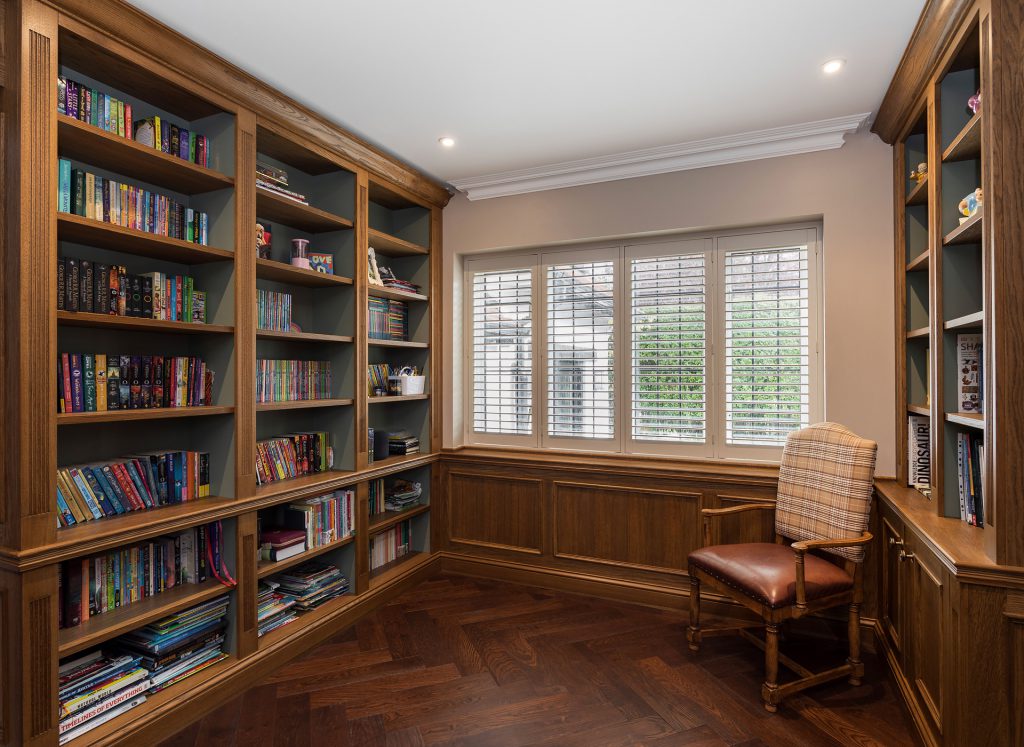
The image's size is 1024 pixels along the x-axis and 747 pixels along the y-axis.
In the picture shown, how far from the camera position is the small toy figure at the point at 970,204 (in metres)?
2.04

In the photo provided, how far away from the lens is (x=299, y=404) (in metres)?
2.95

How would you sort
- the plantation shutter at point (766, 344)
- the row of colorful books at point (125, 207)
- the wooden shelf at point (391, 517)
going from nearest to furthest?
the row of colorful books at point (125, 207) < the plantation shutter at point (766, 344) < the wooden shelf at point (391, 517)

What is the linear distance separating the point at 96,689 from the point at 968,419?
10.7ft

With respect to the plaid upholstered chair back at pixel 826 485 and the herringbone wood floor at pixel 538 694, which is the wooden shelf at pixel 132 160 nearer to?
the herringbone wood floor at pixel 538 694

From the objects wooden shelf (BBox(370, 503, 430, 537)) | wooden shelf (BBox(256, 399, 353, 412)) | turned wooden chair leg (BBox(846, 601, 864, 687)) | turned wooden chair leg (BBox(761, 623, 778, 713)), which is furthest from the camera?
wooden shelf (BBox(370, 503, 430, 537))

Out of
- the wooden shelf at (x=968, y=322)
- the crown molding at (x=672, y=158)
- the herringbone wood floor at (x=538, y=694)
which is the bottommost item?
the herringbone wood floor at (x=538, y=694)

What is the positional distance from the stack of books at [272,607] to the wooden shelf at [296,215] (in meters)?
1.90

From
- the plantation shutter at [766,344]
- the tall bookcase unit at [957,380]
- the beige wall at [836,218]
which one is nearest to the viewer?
the tall bookcase unit at [957,380]

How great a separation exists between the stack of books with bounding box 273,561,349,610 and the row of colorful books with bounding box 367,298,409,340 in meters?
1.38

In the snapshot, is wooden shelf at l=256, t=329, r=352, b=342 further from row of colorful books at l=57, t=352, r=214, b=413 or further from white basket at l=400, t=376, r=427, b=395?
white basket at l=400, t=376, r=427, b=395

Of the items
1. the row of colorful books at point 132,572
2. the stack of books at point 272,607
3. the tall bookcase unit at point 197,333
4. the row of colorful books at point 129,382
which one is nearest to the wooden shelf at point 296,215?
the tall bookcase unit at point 197,333

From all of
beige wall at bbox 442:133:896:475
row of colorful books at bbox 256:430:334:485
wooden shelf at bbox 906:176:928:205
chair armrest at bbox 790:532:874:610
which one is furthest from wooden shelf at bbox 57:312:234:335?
wooden shelf at bbox 906:176:928:205

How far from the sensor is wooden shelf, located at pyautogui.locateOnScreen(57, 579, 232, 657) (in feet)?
6.46

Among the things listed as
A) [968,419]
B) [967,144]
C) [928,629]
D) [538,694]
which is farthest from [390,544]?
[967,144]
